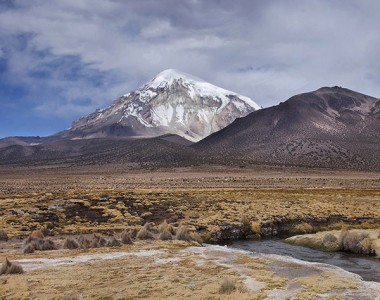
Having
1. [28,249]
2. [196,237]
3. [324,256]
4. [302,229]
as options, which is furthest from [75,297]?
[302,229]

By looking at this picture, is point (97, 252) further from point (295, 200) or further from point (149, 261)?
point (295, 200)

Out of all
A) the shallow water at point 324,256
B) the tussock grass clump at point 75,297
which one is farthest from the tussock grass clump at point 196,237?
the tussock grass clump at point 75,297

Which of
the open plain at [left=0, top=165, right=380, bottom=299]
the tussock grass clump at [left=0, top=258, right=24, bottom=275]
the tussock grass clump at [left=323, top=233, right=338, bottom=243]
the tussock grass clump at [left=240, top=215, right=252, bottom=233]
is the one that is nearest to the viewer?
the open plain at [left=0, top=165, right=380, bottom=299]

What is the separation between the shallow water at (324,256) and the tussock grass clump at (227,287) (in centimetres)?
790

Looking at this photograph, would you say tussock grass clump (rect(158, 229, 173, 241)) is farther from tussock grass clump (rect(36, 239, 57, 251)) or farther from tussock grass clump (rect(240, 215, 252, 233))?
tussock grass clump (rect(240, 215, 252, 233))

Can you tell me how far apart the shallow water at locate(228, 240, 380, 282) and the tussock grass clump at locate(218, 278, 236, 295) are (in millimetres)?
7902

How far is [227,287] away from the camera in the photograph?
1568 cm

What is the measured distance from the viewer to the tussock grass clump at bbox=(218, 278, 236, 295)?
15578mm

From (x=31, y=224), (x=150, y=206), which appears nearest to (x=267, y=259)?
(x=31, y=224)

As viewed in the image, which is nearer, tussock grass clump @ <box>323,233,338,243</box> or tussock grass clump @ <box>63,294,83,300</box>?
tussock grass clump @ <box>63,294,83,300</box>

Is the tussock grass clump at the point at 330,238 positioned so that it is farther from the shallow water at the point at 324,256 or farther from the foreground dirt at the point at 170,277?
the foreground dirt at the point at 170,277

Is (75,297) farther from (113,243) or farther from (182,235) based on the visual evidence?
(182,235)

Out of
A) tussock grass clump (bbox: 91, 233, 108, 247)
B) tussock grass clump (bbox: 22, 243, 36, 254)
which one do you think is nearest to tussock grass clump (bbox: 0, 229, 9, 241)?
tussock grass clump (bbox: 22, 243, 36, 254)

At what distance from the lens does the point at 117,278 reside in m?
17.9
